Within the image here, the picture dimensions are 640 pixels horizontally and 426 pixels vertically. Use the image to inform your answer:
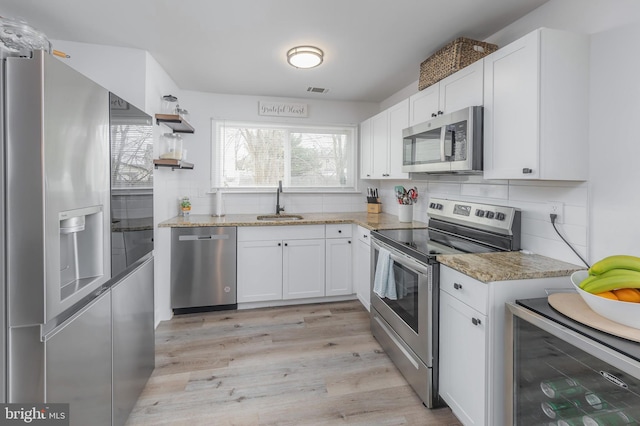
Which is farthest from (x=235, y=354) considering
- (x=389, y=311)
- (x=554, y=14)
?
(x=554, y=14)

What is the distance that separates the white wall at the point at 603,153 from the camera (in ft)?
4.68

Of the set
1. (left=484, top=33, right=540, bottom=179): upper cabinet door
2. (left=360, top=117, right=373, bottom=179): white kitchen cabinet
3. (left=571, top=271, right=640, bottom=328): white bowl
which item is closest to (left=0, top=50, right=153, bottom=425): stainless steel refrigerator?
(left=571, top=271, right=640, bottom=328): white bowl

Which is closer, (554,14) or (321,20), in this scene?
(554,14)

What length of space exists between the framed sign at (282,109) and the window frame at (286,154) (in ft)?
0.35

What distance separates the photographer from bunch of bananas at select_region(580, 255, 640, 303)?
107 cm

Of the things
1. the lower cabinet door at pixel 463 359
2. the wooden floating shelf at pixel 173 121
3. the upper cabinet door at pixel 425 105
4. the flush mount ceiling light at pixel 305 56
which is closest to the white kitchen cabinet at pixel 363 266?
the upper cabinet door at pixel 425 105

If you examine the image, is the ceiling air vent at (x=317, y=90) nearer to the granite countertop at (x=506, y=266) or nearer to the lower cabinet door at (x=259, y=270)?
the lower cabinet door at (x=259, y=270)

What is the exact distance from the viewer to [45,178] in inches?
39.6

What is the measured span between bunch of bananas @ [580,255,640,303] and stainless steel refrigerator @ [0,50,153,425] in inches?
74.8

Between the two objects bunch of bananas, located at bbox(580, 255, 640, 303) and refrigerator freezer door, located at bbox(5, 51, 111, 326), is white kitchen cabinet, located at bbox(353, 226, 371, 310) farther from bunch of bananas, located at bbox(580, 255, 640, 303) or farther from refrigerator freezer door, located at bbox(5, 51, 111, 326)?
refrigerator freezer door, located at bbox(5, 51, 111, 326)

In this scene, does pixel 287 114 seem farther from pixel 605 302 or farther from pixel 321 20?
pixel 605 302

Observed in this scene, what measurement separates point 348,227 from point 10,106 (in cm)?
283

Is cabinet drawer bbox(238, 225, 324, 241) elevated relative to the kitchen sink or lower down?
lower down

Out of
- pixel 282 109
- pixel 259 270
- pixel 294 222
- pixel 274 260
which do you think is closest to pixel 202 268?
pixel 259 270
